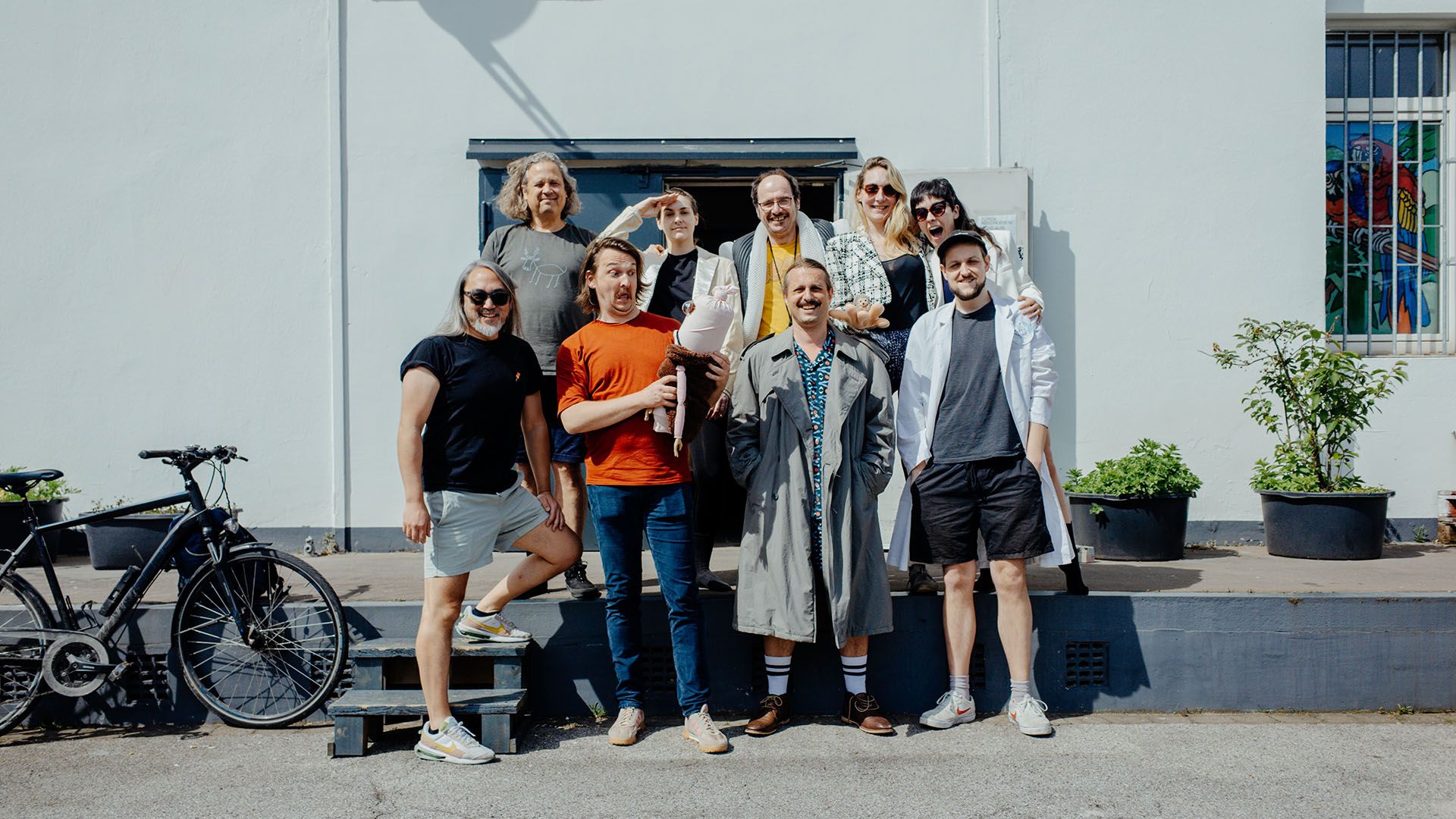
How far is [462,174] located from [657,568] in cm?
363

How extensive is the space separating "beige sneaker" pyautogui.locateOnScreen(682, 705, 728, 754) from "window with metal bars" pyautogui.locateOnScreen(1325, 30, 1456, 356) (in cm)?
543

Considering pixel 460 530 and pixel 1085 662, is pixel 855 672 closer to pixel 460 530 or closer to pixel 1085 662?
pixel 1085 662

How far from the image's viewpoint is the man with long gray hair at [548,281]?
175 inches

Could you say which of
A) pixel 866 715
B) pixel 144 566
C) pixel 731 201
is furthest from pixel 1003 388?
pixel 731 201

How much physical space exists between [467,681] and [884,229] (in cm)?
271

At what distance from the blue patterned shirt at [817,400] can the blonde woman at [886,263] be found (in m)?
0.34

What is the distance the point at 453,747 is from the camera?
3.75 m

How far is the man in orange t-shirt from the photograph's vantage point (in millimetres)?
3902

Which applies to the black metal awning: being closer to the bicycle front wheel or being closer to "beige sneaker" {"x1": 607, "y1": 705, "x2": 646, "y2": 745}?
the bicycle front wheel

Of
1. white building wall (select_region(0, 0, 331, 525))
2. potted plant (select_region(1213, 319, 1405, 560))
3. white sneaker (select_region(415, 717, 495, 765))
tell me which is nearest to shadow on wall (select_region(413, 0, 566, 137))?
white building wall (select_region(0, 0, 331, 525))

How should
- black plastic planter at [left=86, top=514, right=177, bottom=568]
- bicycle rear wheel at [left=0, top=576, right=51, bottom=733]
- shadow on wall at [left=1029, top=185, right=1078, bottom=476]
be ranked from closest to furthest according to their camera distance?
1. bicycle rear wheel at [left=0, top=576, right=51, bottom=733]
2. black plastic planter at [left=86, top=514, right=177, bottom=568]
3. shadow on wall at [left=1029, top=185, right=1078, bottom=476]

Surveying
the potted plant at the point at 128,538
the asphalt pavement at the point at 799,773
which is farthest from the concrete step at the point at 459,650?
the potted plant at the point at 128,538

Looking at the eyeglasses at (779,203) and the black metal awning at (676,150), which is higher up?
the black metal awning at (676,150)

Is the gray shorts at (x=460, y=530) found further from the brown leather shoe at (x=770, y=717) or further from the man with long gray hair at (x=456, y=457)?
the brown leather shoe at (x=770, y=717)
